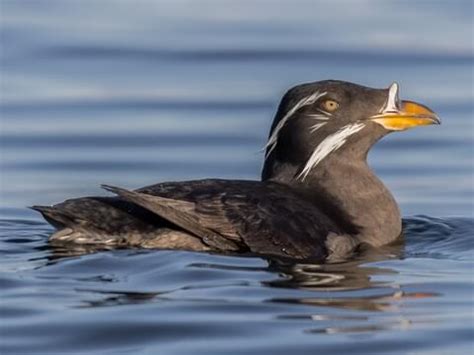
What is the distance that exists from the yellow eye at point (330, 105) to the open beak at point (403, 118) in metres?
0.26

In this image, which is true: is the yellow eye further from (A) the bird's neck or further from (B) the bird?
(A) the bird's neck

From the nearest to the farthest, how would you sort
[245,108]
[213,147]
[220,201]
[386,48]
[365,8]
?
[220,201]
[213,147]
[245,108]
[386,48]
[365,8]

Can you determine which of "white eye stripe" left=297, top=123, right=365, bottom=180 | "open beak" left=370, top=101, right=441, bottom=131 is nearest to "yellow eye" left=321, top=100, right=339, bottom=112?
"white eye stripe" left=297, top=123, right=365, bottom=180

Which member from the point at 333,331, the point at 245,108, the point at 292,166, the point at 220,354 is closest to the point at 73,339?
the point at 220,354

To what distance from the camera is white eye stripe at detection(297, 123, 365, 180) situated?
1187 cm

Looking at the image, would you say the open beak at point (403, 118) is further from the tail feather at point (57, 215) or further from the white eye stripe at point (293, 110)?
the tail feather at point (57, 215)

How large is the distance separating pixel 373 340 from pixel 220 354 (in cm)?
79

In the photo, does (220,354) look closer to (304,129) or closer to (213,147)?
(304,129)

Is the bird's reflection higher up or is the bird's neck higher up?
the bird's neck

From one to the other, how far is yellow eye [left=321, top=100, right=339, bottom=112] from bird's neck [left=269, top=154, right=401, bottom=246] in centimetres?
33

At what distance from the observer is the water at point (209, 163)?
926 cm

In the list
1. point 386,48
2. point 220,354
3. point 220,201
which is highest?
point 386,48

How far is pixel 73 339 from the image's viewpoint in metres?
8.97

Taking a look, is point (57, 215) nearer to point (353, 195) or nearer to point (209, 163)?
point (353, 195)
